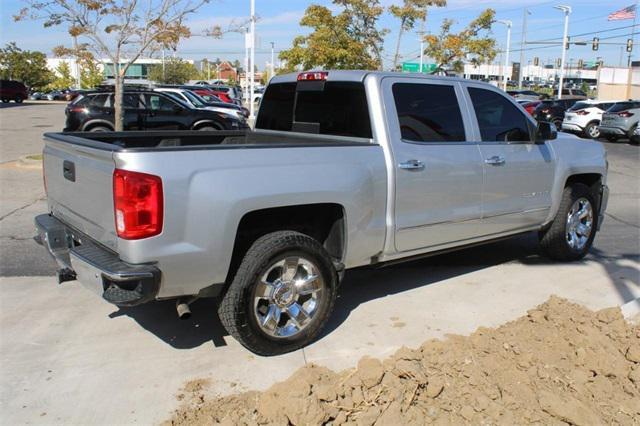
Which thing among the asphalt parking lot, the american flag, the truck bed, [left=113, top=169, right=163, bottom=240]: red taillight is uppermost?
the american flag

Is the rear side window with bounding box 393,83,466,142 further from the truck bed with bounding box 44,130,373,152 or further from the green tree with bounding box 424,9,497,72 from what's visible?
the green tree with bounding box 424,9,497,72

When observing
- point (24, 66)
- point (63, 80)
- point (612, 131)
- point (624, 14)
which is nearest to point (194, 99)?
point (612, 131)

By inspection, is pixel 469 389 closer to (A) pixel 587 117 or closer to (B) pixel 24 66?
(A) pixel 587 117

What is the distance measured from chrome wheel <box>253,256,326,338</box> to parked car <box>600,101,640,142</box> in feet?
69.0

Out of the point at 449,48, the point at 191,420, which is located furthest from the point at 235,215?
the point at 449,48

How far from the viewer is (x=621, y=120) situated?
2189cm

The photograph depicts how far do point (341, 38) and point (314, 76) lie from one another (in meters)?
18.7

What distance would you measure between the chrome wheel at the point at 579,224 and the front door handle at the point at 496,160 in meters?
1.42

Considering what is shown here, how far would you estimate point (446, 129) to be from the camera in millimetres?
5035

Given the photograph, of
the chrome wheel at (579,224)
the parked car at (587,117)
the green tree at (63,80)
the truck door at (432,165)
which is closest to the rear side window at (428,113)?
the truck door at (432,165)

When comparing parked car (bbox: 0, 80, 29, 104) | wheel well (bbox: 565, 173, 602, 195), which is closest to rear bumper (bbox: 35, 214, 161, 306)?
wheel well (bbox: 565, 173, 602, 195)

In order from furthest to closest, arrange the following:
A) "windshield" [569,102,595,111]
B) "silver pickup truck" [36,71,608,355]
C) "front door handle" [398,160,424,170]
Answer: "windshield" [569,102,595,111] < "front door handle" [398,160,424,170] < "silver pickup truck" [36,71,608,355]

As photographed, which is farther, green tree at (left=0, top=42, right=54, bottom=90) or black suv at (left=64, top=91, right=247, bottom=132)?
green tree at (left=0, top=42, right=54, bottom=90)

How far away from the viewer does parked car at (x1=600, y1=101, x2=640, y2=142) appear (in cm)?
2175
